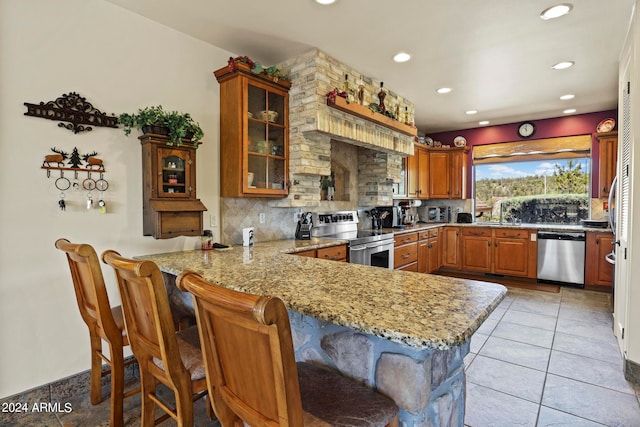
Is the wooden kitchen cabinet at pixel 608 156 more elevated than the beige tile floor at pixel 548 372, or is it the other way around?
the wooden kitchen cabinet at pixel 608 156

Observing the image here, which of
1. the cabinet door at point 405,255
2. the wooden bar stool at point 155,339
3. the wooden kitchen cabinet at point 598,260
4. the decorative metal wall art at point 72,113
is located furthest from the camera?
the wooden kitchen cabinet at point 598,260

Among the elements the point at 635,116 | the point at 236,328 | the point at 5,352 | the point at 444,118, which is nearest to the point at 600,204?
the point at 444,118

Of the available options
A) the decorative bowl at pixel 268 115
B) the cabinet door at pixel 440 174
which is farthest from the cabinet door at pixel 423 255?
the decorative bowl at pixel 268 115

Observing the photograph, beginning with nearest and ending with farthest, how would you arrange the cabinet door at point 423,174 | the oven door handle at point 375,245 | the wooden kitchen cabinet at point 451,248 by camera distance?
the oven door handle at point 375,245, the wooden kitchen cabinet at point 451,248, the cabinet door at point 423,174

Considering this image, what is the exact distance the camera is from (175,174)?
256 centimetres

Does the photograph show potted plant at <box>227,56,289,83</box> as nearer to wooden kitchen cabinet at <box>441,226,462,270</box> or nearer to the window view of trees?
wooden kitchen cabinet at <box>441,226,462,270</box>

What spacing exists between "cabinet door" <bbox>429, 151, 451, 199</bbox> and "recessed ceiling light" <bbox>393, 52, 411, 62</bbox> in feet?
10.3

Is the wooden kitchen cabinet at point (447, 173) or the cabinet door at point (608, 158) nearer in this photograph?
the cabinet door at point (608, 158)

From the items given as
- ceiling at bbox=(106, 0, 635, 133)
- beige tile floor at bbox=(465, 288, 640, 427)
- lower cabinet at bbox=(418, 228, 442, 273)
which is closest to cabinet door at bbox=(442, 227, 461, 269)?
lower cabinet at bbox=(418, 228, 442, 273)

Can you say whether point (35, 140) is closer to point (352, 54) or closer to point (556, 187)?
point (352, 54)

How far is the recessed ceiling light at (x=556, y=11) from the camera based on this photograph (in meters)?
2.40

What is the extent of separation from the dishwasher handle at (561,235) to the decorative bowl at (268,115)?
172 inches

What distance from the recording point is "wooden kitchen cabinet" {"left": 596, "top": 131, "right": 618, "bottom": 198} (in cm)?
474

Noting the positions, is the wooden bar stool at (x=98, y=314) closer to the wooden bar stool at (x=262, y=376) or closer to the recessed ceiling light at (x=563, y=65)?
the wooden bar stool at (x=262, y=376)
